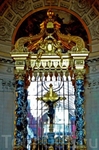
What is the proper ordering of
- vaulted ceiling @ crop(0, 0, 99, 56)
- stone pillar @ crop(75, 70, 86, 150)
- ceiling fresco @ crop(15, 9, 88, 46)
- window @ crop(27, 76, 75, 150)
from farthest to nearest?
ceiling fresco @ crop(15, 9, 88, 46) → window @ crop(27, 76, 75, 150) → vaulted ceiling @ crop(0, 0, 99, 56) → stone pillar @ crop(75, 70, 86, 150)

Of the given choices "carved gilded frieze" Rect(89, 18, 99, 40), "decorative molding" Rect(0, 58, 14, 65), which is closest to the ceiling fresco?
"carved gilded frieze" Rect(89, 18, 99, 40)

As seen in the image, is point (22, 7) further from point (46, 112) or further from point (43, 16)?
point (46, 112)

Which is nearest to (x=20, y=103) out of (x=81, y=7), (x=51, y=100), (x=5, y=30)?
(x=51, y=100)

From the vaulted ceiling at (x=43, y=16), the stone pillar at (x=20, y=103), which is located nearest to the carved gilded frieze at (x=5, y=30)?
the vaulted ceiling at (x=43, y=16)

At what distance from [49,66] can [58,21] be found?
3.39m

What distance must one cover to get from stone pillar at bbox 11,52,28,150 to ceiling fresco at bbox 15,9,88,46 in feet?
10.1

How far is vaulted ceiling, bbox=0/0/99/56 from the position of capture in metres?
17.1

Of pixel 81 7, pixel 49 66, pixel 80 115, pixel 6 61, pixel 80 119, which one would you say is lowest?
pixel 80 119

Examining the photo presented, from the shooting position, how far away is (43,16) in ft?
57.9

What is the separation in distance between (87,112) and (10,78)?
3.46 metres

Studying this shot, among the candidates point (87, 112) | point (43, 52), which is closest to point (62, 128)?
point (87, 112)

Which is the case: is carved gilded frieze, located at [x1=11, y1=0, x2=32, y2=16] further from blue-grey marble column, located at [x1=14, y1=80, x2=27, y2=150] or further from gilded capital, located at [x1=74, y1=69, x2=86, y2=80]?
gilded capital, located at [x1=74, y1=69, x2=86, y2=80]

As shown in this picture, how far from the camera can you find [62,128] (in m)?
17.4

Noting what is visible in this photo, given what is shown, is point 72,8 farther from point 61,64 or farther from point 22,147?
point 22,147
